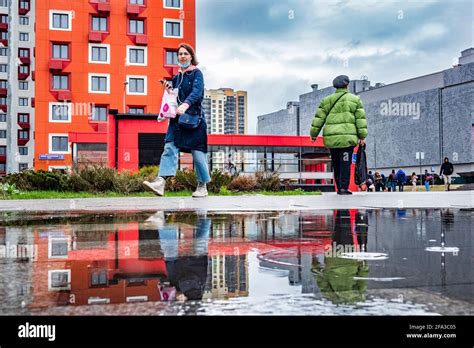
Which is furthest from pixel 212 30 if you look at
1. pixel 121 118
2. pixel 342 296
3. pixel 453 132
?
pixel 453 132

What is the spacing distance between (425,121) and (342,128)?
57.0 meters

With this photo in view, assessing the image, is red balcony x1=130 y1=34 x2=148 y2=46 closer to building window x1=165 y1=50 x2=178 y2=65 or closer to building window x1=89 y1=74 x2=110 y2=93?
building window x1=165 y1=50 x2=178 y2=65

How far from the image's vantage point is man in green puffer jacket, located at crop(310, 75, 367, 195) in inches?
486

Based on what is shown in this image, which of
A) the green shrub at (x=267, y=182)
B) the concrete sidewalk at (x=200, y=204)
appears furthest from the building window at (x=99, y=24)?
the concrete sidewalk at (x=200, y=204)

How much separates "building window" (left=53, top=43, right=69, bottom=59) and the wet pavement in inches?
1809

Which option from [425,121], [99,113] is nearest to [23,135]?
[99,113]

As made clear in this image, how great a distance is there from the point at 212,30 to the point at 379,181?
105ft

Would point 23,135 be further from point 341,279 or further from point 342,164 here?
point 341,279

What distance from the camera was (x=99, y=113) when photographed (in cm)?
4728

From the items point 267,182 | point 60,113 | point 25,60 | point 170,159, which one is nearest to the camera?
point 170,159

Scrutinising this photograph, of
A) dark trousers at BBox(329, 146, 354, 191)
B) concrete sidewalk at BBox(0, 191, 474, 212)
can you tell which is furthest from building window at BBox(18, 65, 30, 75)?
dark trousers at BBox(329, 146, 354, 191)
